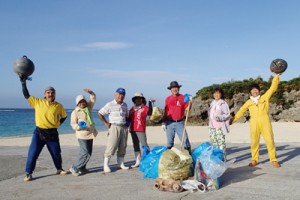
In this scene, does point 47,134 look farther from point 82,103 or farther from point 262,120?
point 262,120

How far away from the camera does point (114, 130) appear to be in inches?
287

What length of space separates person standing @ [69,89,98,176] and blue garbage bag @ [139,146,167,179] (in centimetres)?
119

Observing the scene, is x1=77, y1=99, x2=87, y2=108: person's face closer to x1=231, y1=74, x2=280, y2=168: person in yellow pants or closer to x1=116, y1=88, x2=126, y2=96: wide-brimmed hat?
x1=116, y1=88, x2=126, y2=96: wide-brimmed hat

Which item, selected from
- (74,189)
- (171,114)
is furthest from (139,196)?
(171,114)

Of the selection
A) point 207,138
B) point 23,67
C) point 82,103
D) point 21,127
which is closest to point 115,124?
point 82,103

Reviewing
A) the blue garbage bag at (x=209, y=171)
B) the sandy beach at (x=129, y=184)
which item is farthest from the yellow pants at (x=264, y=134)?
the blue garbage bag at (x=209, y=171)

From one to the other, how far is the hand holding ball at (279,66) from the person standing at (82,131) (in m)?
4.19

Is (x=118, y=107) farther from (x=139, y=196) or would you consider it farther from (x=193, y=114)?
A: (x=193, y=114)

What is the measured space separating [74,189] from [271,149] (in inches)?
170

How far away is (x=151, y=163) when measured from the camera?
21.7 ft

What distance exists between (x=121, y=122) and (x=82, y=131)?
895 mm

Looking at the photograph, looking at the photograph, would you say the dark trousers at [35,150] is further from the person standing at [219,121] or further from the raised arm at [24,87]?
the person standing at [219,121]

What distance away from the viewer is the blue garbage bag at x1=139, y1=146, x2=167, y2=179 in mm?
6441

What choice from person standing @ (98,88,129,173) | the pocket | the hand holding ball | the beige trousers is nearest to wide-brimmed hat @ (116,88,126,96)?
person standing @ (98,88,129,173)
